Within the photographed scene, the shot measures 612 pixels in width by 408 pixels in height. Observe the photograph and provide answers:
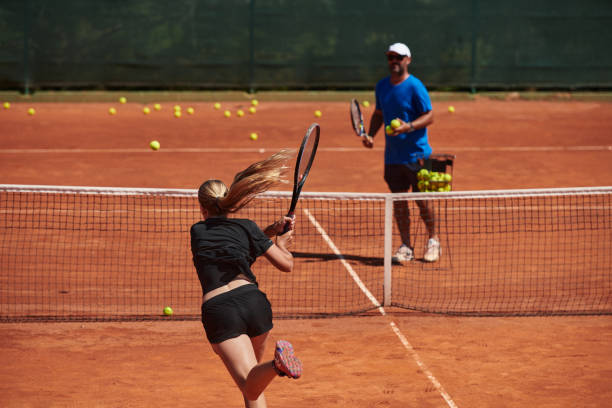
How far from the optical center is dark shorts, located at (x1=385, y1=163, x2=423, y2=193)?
8352 mm

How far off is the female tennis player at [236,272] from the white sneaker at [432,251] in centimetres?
433

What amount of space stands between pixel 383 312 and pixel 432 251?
5.02 feet

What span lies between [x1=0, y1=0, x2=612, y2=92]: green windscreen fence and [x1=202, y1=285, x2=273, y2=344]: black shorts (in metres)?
15.7

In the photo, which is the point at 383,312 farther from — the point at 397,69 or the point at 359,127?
the point at 397,69

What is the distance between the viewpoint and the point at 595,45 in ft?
65.7

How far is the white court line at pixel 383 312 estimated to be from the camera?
5617 millimetres

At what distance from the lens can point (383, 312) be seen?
7.21m

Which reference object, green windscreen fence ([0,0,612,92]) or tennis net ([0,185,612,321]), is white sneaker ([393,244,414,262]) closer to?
tennis net ([0,185,612,321])

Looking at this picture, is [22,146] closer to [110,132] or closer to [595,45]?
[110,132]

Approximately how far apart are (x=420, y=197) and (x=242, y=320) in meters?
3.57

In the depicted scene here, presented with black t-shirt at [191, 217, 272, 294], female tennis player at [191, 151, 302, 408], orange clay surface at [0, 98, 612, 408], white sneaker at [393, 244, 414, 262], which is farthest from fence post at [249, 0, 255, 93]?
black t-shirt at [191, 217, 272, 294]

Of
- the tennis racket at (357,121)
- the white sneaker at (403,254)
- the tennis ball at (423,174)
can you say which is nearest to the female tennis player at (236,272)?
the tennis ball at (423,174)

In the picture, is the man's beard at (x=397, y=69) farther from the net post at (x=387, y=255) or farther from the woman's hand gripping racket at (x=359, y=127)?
the net post at (x=387, y=255)

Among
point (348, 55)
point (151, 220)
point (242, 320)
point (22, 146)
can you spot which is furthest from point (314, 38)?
point (242, 320)
